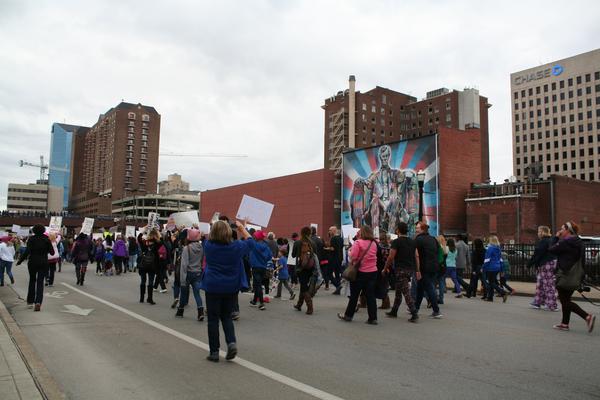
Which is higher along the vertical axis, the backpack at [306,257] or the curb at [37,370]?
the backpack at [306,257]

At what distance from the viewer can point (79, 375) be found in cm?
562

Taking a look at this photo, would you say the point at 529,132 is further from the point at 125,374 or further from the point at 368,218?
the point at 125,374

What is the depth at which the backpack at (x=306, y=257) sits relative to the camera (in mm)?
10841

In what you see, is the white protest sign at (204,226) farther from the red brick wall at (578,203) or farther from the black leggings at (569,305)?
the red brick wall at (578,203)

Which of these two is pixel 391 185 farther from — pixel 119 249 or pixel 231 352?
pixel 231 352

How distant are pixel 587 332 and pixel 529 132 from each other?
135 m

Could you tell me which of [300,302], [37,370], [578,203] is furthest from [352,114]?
[37,370]

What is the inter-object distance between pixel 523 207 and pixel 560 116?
8378 centimetres

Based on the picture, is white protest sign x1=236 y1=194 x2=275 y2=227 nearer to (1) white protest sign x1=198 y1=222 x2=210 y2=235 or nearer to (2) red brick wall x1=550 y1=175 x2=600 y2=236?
(1) white protest sign x1=198 y1=222 x2=210 y2=235

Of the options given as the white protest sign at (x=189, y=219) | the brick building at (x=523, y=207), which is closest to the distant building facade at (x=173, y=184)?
the brick building at (x=523, y=207)

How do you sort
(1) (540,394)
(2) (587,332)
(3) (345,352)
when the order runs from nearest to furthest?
(1) (540,394)
(3) (345,352)
(2) (587,332)

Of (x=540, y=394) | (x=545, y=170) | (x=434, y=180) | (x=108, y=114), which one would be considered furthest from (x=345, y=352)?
(x=108, y=114)

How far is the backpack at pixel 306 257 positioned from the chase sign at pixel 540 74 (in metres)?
130

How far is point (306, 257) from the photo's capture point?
10.8 m
